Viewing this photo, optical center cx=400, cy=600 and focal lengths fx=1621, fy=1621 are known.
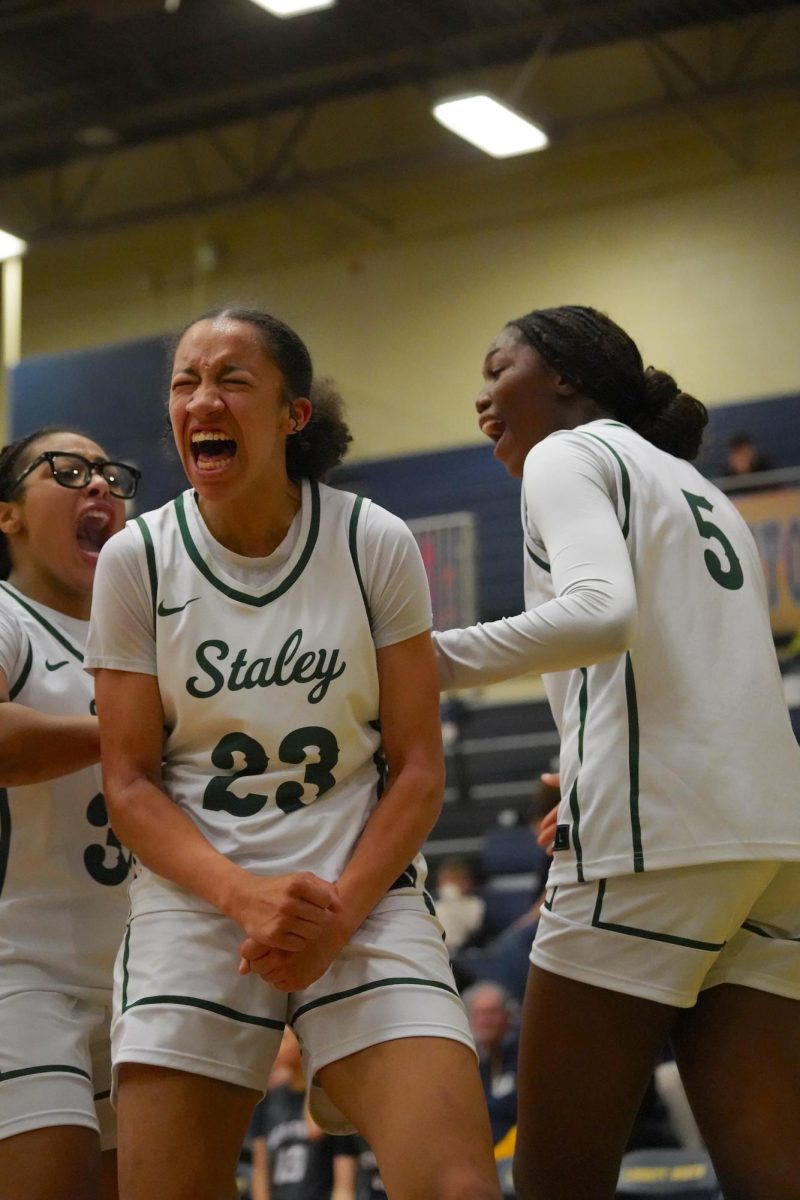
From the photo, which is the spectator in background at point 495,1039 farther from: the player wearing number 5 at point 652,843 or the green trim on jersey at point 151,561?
Result: the green trim on jersey at point 151,561

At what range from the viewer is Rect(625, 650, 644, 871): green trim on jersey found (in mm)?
2623

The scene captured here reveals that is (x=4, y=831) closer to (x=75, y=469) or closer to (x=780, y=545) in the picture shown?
(x=75, y=469)

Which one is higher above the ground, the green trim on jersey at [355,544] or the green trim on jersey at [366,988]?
the green trim on jersey at [355,544]

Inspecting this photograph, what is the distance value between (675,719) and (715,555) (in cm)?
32

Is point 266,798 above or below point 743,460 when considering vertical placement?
below

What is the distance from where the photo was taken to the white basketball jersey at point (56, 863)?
3.02 metres

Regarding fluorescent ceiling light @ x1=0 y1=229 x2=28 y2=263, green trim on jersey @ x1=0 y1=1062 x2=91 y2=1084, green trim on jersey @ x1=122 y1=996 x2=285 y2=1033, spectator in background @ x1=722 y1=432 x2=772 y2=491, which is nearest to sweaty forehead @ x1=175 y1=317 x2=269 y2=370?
green trim on jersey @ x1=122 y1=996 x2=285 y2=1033

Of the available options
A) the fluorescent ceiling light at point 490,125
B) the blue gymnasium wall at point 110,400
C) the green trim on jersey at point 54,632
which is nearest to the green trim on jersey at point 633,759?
the green trim on jersey at point 54,632

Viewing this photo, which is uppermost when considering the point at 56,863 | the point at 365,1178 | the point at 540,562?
the point at 540,562

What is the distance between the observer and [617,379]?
3.08 m

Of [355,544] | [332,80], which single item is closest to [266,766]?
[355,544]

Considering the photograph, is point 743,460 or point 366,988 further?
point 743,460

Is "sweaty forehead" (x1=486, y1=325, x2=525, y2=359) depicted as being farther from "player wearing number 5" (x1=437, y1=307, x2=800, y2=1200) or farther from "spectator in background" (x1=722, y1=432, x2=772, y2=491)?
"spectator in background" (x1=722, y1=432, x2=772, y2=491)

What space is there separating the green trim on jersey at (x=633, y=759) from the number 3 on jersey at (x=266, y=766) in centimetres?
49
